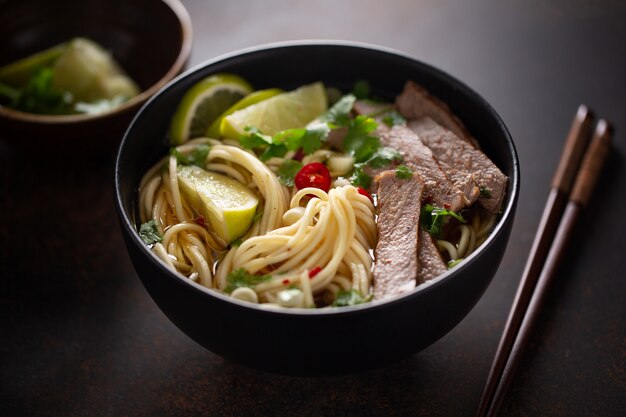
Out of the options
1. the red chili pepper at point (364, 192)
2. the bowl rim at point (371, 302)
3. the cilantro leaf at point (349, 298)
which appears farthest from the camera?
the red chili pepper at point (364, 192)

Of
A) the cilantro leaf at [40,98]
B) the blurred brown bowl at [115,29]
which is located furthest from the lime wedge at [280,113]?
the cilantro leaf at [40,98]

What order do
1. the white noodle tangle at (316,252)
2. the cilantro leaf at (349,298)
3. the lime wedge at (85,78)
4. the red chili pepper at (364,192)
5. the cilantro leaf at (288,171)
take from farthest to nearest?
the lime wedge at (85,78), the cilantro leaf at (288,171), the red chili pepper at (364,192), the white noodle tangle at (316,252), the cilantro leaf at (349,298)

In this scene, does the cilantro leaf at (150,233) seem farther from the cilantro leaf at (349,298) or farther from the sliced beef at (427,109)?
the sliced beef at (427,109)

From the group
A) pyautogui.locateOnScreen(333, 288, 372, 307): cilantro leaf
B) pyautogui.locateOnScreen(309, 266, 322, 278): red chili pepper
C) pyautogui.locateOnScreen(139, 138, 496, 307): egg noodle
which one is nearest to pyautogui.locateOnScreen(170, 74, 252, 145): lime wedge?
pyautogui.locateOnScreen(139, 138, 496, 307): egg noodle

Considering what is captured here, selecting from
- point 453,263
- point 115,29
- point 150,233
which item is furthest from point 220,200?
point 115,29

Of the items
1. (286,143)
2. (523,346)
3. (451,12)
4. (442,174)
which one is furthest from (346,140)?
(451,12)

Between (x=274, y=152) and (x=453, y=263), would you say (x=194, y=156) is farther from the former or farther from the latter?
(x=453, y=263)

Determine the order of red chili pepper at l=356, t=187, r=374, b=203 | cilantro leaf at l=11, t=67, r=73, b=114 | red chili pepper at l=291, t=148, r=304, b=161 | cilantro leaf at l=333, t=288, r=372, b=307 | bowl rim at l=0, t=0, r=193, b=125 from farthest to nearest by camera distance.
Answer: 1. cilantro leaf at l=11, t=67, r=73, b=114
2. bowl rim at l=0, t=0, r=193, b=125
3. red chili pepper at l=291, t=148, r=304, b=161
4. red chili pepper at l=356, t=187, r=374, b=203
5. cilantro leaf at l=333, t=288, r=372, b=307

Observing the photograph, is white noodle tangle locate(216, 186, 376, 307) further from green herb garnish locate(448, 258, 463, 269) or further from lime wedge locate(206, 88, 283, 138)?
lime wedge locate(206, 88, 283, 138)
